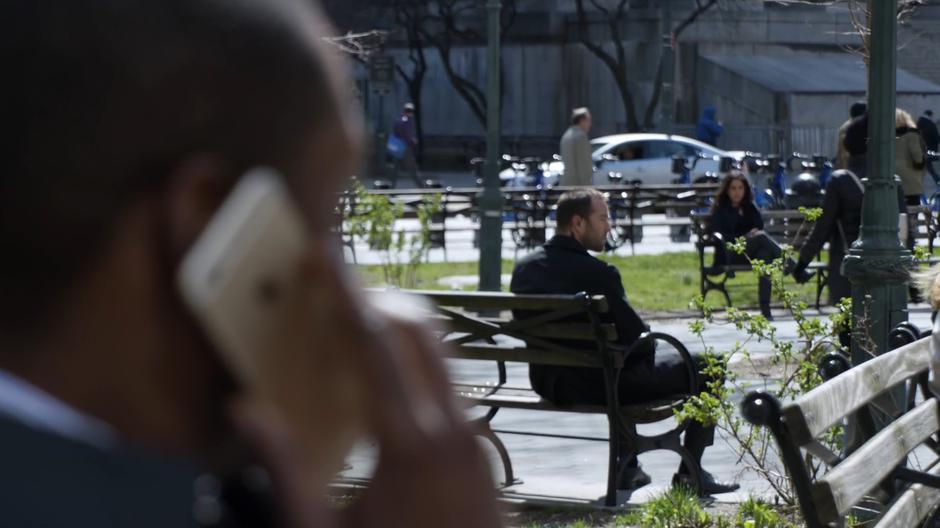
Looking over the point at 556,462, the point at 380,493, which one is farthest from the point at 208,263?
the point at 556,462

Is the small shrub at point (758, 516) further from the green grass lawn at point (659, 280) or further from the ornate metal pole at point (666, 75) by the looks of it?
the ornate metal pole at point (666, 75)

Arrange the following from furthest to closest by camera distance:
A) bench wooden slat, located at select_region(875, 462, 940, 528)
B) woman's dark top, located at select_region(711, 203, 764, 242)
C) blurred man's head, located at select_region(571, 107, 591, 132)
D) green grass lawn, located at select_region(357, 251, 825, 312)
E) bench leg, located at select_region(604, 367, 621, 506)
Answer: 1. blurred man's head, located at select_region(571, 107, 591, 132)
2. green grass lawn, located at select_region(357, 251, 825, 312)
3. woman's dark top, located at select_region(711, 203, 764, 242)
4. bench leg, located at select_region(604, 367, 621, 506)
5. bench wooden slat, located at select_region(875, 462, 940, 528)

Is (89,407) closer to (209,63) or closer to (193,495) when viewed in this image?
(193,495)

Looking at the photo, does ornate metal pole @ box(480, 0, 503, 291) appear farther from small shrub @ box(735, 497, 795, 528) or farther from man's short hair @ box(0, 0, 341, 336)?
man's short hair @ box(0, 0, 341, 336)

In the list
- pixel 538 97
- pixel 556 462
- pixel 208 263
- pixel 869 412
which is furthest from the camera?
pixel 538 97

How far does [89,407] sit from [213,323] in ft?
0.28

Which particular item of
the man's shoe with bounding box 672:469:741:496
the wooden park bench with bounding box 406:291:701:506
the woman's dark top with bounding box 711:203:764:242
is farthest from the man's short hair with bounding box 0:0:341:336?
the woman's dark top with bounding box 711:203:764:242

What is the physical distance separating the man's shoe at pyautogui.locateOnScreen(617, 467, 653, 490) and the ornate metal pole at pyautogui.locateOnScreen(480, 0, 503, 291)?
25.0 ft

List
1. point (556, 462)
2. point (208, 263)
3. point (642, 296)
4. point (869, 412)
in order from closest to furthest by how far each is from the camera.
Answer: point (208, 263) < point (869, 412) < point (556, 462) < point (642, 296)

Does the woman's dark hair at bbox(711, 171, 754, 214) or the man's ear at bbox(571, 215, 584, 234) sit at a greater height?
the woman's dark hair at bbox(711, 171, 754, 214)

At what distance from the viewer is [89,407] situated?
84 cm

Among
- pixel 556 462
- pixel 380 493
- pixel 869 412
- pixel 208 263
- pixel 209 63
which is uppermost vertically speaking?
pixel 209 63

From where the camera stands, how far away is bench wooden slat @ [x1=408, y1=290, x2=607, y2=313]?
7.14 m

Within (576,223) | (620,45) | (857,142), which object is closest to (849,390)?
(576,223)
